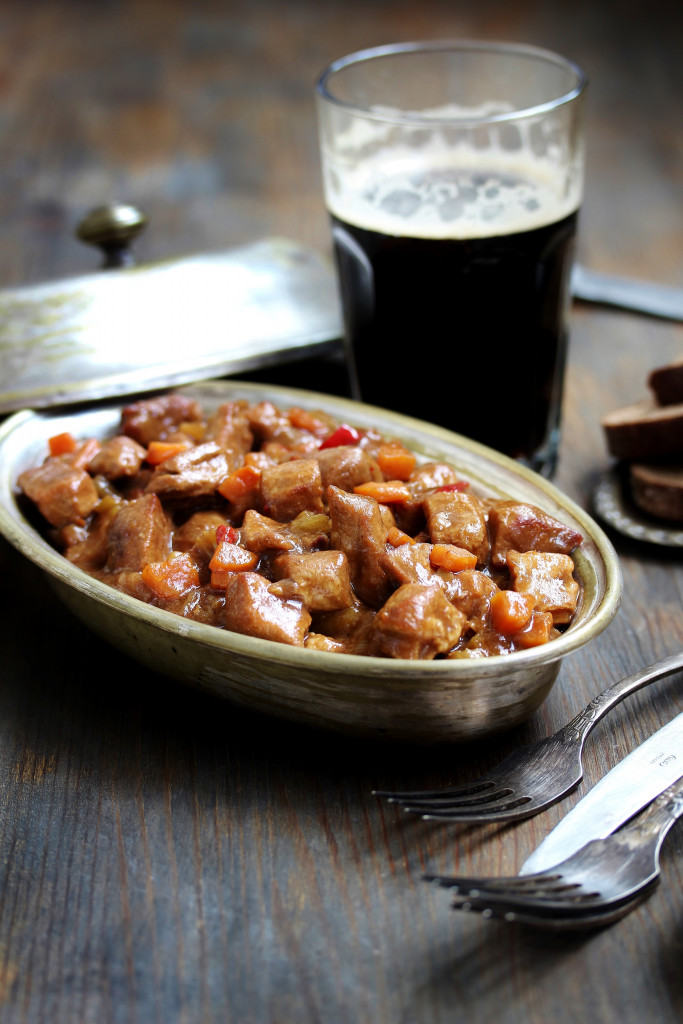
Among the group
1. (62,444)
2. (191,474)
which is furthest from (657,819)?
(62,444)

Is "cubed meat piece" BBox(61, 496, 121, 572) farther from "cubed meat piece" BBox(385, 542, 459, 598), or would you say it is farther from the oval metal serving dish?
"cubed meat piece" BBox(385, 542, 459, 598)

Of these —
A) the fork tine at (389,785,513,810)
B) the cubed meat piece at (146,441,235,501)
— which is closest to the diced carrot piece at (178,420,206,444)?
the cubed meat piece at (146,441,235,501)

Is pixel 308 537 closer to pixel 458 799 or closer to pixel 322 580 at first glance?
pixel 322 580

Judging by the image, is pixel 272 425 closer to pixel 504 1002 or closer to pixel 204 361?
pixel 204 361

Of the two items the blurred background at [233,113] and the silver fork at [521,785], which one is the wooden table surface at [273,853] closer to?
the silver fork at [521,785]

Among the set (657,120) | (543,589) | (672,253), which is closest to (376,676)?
(543,589)

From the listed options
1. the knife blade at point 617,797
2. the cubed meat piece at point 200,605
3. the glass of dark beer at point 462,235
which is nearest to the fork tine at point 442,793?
the knife blade at point 617,797
